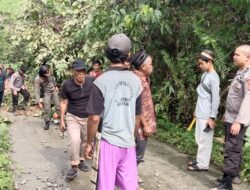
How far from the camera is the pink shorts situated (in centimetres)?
378

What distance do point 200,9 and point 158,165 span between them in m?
3.31

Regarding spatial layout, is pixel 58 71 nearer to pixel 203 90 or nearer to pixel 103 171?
pixel 203 90

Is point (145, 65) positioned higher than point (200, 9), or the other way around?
point (200, 9)

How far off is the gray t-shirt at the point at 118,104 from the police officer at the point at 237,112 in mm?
1690

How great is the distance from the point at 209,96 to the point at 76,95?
1970 mm

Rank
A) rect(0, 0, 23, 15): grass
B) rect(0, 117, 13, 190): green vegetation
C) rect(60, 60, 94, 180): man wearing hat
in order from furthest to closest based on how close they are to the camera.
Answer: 1. rect(0, 0, 23, 15): grass
2. rect(60, 60, 94, 180): man wearing hat
3. rect(0, 117, 13, 190): green vegetation

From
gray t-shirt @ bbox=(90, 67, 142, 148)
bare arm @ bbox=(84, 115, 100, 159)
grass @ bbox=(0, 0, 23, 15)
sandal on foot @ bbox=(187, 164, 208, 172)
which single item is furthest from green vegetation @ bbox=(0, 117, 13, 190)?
grass @ bbox=(0, 0, 23, 15)

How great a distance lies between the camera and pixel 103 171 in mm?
3795

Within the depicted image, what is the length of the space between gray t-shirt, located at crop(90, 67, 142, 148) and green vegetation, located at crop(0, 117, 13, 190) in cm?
236

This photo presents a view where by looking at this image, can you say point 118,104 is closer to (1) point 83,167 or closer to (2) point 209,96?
(2) point 209,96

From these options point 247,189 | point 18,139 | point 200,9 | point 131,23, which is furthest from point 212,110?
point 18,139

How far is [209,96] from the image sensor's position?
5914 millimetres

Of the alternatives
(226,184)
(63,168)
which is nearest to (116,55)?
(226,184)

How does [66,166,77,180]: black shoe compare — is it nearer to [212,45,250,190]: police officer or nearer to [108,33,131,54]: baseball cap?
[212,45,250,190]: police officer
